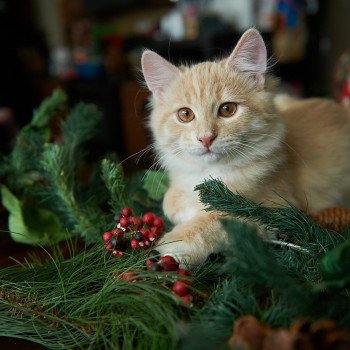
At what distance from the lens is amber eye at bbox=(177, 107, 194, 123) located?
0.93m

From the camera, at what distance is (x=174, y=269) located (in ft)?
2.01

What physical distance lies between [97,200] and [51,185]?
0.40 ft

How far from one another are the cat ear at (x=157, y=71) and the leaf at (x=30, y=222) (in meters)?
0.44

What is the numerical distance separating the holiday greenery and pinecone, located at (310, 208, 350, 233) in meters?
0.07

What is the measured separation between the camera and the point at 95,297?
1.86 feet

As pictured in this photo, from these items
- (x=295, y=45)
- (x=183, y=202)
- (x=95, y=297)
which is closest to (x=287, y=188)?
(x=183, y=202)

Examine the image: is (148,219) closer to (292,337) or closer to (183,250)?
(183,250)

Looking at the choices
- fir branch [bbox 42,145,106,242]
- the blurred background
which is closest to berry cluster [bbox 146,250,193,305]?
fir branch [bbox 42,145,106,242]

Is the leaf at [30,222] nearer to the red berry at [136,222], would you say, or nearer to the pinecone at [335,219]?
the red berry at [136,222]

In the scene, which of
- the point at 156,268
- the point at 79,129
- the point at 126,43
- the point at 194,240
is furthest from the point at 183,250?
the point at 126,43

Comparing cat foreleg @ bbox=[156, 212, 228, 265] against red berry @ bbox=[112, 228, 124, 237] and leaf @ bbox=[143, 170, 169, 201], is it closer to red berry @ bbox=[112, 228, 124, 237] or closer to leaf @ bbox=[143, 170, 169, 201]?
red berry @ bbox=[112, 228, 124, 237]

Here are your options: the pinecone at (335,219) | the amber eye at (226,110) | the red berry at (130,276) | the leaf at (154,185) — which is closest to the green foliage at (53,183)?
the leaf at (154,185)

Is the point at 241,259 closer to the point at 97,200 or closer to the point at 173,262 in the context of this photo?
the point at 173,262

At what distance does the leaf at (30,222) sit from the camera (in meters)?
0.91
